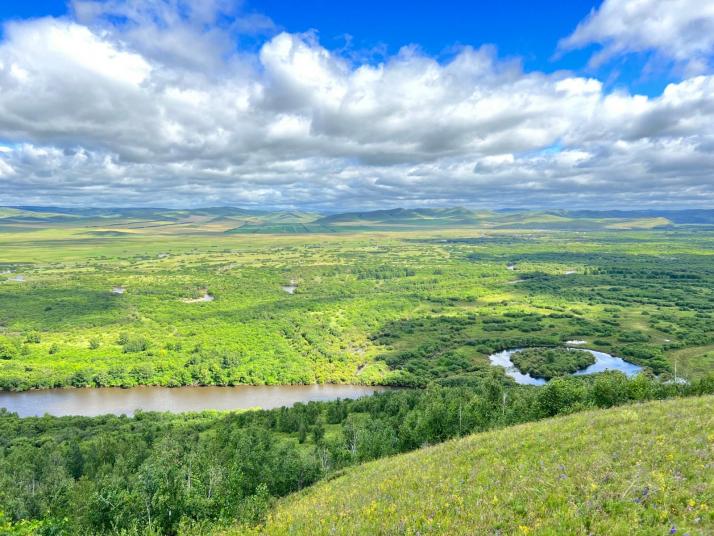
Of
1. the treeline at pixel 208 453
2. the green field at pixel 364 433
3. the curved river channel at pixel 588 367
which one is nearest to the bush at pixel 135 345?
the green field at pixel 364 433

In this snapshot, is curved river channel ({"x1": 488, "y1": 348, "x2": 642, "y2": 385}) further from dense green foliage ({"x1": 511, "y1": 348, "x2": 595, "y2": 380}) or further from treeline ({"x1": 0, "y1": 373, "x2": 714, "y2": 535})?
treeline ({"x1": 0, "y1": 373, "x2": 714, "y2": 535})

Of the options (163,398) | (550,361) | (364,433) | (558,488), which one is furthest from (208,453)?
(550,361)

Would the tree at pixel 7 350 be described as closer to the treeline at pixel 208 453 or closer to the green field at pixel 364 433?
the green field at pixel 364 433

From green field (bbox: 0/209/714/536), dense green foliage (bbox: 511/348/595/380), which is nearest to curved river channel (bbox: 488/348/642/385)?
dense green foliage (bbox: 511/348/595/380)

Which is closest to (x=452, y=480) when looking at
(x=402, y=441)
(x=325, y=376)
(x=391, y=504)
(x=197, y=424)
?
(x=391, y=504)

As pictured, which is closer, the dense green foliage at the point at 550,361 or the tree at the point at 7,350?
the dense green foliage at the point at 550,361

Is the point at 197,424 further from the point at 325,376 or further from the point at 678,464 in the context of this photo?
the point at 678,464
